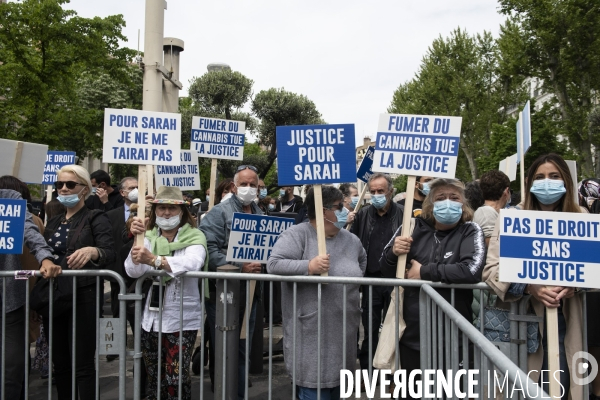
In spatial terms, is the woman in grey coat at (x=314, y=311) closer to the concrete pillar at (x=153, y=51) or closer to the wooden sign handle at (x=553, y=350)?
the wooden sign handle at (x=553, y=350)

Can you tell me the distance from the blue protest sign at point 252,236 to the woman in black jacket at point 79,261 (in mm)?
943

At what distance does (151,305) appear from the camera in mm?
4336

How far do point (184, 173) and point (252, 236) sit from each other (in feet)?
12.1

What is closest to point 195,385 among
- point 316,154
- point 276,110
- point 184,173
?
point 316,154

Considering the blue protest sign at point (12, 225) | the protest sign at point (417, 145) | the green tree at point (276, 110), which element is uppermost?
the green tree at point (276, 110)

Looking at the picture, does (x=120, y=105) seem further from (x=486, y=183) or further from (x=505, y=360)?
(x=505, y=360)

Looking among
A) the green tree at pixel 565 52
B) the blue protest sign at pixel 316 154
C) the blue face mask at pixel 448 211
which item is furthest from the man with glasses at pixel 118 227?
the green tree at pixel 565 52

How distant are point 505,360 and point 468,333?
0.52 meters

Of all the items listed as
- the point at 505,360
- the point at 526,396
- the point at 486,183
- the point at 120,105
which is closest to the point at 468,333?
the point at 505,360

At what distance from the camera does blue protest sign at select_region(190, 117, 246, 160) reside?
24.8 ft

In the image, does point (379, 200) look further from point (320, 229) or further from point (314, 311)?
point (314, 311)

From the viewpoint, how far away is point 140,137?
15.9 ft

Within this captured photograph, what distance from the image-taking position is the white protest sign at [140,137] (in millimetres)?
4748

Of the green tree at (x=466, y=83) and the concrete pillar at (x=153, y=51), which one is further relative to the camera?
the green tree at (x=466, y=83)
